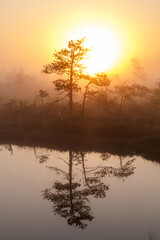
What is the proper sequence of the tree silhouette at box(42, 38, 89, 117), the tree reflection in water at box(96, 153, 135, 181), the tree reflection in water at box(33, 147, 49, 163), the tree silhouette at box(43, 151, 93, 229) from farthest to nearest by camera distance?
1. the tree silhouette at box(42, 38, 89, 117)
2. the tree reflection in water at box(33, 147, 49, 163)
3. the tree reflection in water at box(96, 153, 135, 181)
4. the tree silhouette at box(43, 151, 93, 229)

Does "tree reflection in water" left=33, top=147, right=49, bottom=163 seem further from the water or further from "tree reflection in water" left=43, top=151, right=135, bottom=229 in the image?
"tree reflection in water" left=43, top=151, right=135, bottom=229

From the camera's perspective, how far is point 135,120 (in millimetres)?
46688

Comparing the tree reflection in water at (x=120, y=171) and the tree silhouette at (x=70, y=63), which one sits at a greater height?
the tree silhouette at (x=70, y=63)

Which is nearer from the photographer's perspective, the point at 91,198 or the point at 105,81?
the point at 91,198

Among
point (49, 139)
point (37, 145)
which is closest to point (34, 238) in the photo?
point (37, 145)

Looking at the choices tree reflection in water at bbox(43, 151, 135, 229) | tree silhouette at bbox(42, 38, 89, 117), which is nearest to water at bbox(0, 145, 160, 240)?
tree reflection in water at bbox(43, 151, 135, 229)

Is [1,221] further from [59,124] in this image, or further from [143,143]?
[59,124]

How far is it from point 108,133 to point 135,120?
670 centimetres

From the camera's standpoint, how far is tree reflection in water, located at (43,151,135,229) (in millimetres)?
17344

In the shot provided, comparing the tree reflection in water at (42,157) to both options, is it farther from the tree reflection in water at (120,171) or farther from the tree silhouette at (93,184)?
the tree reflection in water at (120,171)

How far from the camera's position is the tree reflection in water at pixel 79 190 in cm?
1734

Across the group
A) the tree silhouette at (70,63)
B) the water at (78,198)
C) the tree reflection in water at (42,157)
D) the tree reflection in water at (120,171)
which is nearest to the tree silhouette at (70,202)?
the water at (78,198)

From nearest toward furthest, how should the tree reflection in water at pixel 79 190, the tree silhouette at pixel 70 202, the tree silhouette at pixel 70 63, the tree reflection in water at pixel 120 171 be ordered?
the tree silhouette at pixel 70 202, the tree reflection in water at pixel 79 190, the tree reflection in water at pixel 120 171, the tree silhouette at pixel 70 63

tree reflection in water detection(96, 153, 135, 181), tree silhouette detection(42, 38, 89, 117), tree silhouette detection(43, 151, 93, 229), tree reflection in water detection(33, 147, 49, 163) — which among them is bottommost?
tree silhouette detection(43, 151, 93, 229)
